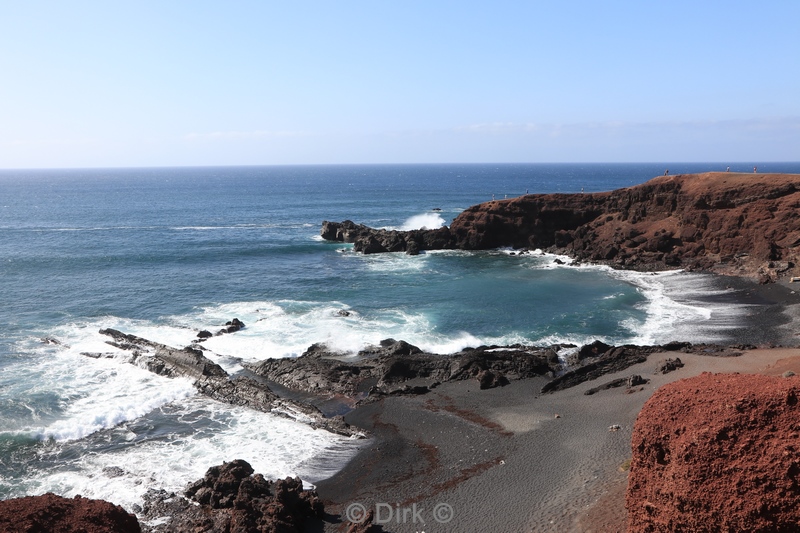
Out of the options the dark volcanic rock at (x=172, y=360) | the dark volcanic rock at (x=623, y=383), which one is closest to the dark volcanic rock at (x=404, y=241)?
the dark volcanic rock at (x=172, y=360)

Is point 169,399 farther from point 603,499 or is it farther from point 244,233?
point 244,233

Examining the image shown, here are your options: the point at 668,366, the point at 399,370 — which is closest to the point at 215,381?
the point at 399,370

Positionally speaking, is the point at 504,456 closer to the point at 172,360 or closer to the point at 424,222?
the point at 172,360

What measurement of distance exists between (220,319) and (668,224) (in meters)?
47.9

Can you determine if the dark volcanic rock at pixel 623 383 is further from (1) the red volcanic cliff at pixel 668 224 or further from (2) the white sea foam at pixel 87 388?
(1) the red volcanic cliff at pixel 668 224

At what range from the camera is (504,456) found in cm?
2245

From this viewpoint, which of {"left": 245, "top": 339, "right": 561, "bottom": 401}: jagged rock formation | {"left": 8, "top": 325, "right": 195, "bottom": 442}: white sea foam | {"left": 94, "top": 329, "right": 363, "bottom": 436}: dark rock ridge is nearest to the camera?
{"left": 8, "top": 325, "right": 195, "bottom": 442}: white sea foam

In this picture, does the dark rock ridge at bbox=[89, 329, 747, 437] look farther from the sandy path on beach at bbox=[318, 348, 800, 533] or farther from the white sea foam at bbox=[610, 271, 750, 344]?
the white sea foam at bbox=[610, 271, 750, 344]

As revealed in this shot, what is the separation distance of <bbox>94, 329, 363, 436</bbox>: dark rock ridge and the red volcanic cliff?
40.3m

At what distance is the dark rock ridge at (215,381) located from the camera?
26714 millimetres

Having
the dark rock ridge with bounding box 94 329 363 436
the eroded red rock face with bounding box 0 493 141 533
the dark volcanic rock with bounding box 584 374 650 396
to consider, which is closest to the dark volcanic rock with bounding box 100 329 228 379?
the dark rock ridge with bounding box 94 329 363 436

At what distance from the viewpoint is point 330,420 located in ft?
85.7

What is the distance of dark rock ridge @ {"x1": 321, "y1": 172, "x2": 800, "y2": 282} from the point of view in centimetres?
5250

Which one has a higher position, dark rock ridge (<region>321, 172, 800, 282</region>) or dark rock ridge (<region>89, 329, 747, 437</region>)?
dark rock ridge (<region>321, 172, 800, 282</region>)
